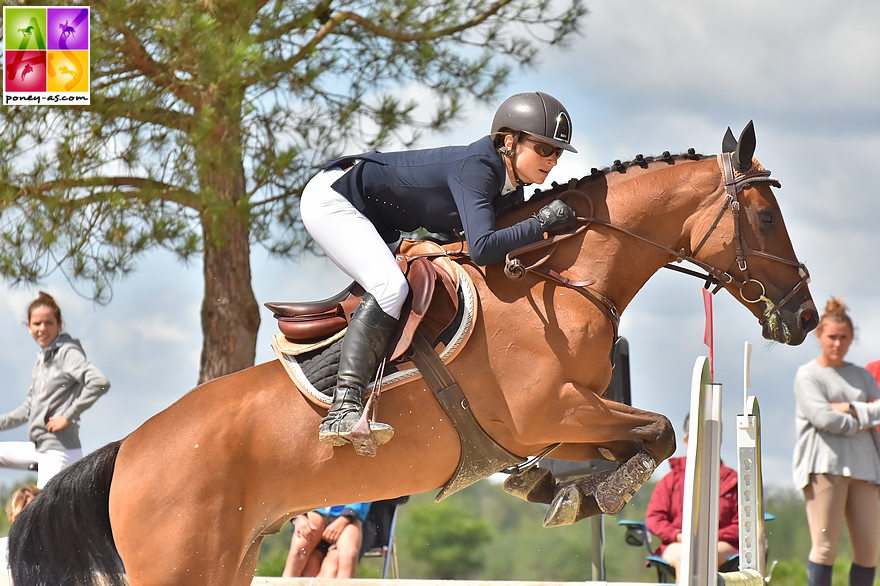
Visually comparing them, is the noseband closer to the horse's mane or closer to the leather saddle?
the horse's mane

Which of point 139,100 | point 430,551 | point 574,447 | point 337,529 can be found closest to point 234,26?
point 139,100

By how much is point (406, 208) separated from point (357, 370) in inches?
25.4

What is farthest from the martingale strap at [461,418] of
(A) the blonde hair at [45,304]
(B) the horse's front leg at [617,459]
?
(A) the blonde hair at [45,304]

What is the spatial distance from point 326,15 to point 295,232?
1.53m

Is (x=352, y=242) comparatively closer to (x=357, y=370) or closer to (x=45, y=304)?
(x=357, y=370)

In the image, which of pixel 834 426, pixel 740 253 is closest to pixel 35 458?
pixel 740 253

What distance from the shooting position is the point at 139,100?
18.5ft

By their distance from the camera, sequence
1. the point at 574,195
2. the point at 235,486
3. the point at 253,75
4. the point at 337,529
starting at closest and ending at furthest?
the point at 235,486
the point at 574,195
the point at 337,529
the point at 253,75

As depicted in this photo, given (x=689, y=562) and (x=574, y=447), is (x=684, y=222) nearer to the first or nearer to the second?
(x=574, y=447)

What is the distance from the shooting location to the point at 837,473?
15.7 feet

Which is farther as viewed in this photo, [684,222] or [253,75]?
[253,75]

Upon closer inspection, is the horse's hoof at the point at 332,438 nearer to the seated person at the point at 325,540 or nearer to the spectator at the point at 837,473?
the seated person at the point at 325,540

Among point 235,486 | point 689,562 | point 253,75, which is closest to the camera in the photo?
point 689,562
